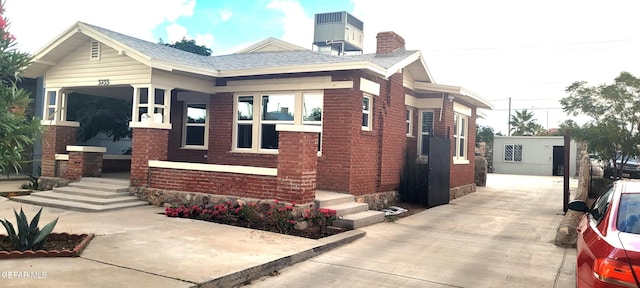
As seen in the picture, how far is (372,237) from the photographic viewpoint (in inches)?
340

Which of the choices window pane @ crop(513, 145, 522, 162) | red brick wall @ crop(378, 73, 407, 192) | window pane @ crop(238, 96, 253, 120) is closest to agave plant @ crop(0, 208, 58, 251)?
window pane @ crop(238, 96, 253, 120)

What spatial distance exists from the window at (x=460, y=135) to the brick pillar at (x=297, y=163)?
8.27m

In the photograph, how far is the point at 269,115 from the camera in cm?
1230

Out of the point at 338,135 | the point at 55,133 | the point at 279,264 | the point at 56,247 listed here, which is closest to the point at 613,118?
the point at 338,135

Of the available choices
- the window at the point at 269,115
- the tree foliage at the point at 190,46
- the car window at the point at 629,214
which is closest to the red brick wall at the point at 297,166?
the window at the point at 269,115

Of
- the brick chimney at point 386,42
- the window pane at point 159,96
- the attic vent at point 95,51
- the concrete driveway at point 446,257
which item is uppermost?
the brick chimney at point 386,42

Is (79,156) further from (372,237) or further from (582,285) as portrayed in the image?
(582,285)

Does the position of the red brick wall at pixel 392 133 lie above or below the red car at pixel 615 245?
above

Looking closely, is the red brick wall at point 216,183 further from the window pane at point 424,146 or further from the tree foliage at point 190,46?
the tree foliage at point 190,46

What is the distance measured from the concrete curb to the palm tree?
1986 inches

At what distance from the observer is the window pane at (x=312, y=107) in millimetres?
11617

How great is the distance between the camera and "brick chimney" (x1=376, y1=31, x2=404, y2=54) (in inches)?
570

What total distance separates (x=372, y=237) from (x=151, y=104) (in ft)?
21.2

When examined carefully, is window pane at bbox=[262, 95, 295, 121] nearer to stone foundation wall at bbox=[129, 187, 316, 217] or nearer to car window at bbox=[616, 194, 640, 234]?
stone foundation wall at bbox=[129, 187, 316, 217]
